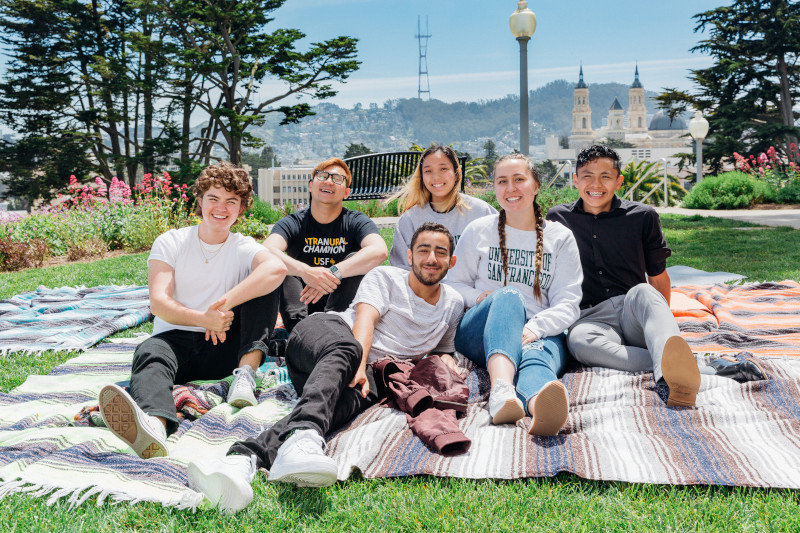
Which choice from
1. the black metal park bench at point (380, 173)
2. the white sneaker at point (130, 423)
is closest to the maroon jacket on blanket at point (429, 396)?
the white sneaker at point (130, 423)

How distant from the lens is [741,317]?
4320 mm

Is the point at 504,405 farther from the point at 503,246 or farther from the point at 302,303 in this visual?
the point at 302,303

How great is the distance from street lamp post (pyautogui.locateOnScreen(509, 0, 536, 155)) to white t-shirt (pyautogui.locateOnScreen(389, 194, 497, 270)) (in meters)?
4.33

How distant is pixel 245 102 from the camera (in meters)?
29.5

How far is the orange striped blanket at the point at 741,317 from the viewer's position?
3691mm

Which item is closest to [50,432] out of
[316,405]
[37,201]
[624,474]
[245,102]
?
[316,405]

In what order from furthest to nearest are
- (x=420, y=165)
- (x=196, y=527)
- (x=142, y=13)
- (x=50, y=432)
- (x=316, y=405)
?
(x=142, y=13), (x=420, y=165), (x=50, y=432), (x=316, y=405), (x=196, y=527)

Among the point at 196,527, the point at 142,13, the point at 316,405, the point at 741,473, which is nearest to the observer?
the point at 196,527

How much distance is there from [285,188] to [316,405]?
132 metres

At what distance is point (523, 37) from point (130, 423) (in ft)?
24.8

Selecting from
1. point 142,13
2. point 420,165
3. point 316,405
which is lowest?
point 316,405

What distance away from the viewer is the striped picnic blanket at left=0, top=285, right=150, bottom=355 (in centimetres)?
438

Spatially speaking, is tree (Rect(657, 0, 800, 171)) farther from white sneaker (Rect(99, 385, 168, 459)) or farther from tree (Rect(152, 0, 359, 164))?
white sneaker (Rect(99, 385, 168, 459))

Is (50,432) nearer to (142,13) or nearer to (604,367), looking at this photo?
(604,367)
